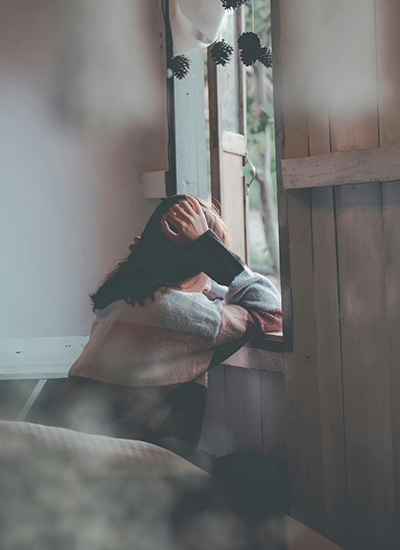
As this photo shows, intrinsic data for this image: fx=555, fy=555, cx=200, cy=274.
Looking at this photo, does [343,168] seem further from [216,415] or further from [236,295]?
[216,415]

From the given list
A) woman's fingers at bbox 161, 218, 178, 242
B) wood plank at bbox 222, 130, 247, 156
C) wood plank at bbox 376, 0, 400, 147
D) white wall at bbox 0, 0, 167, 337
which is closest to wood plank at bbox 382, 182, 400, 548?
Answer: wood plank at bbox 376, 0, 400, 147

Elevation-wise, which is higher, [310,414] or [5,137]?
[5,137]

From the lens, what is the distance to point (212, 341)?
1.22 m

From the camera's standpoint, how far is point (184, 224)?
3.97 ft

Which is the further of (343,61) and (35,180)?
(35,180)

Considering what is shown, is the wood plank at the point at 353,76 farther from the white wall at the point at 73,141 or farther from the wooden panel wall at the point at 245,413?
the white wall at the point at 73,141

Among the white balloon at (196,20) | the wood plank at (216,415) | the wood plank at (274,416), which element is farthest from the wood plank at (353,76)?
the wood plank at (216,415)

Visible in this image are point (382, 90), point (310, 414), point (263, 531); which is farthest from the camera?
point (310, 414)

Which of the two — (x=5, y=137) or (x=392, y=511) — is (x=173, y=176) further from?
(x=392, y=511)

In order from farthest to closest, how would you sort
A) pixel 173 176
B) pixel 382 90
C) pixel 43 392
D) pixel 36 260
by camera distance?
pixel 173 176, pixel 36 260, pixel 43 392, pixel 382 90

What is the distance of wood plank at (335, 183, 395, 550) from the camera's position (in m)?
1.07

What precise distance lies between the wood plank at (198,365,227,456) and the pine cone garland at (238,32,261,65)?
757 millimetres

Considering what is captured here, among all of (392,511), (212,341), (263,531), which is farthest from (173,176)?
(263,531)

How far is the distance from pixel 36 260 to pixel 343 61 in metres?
0.89
